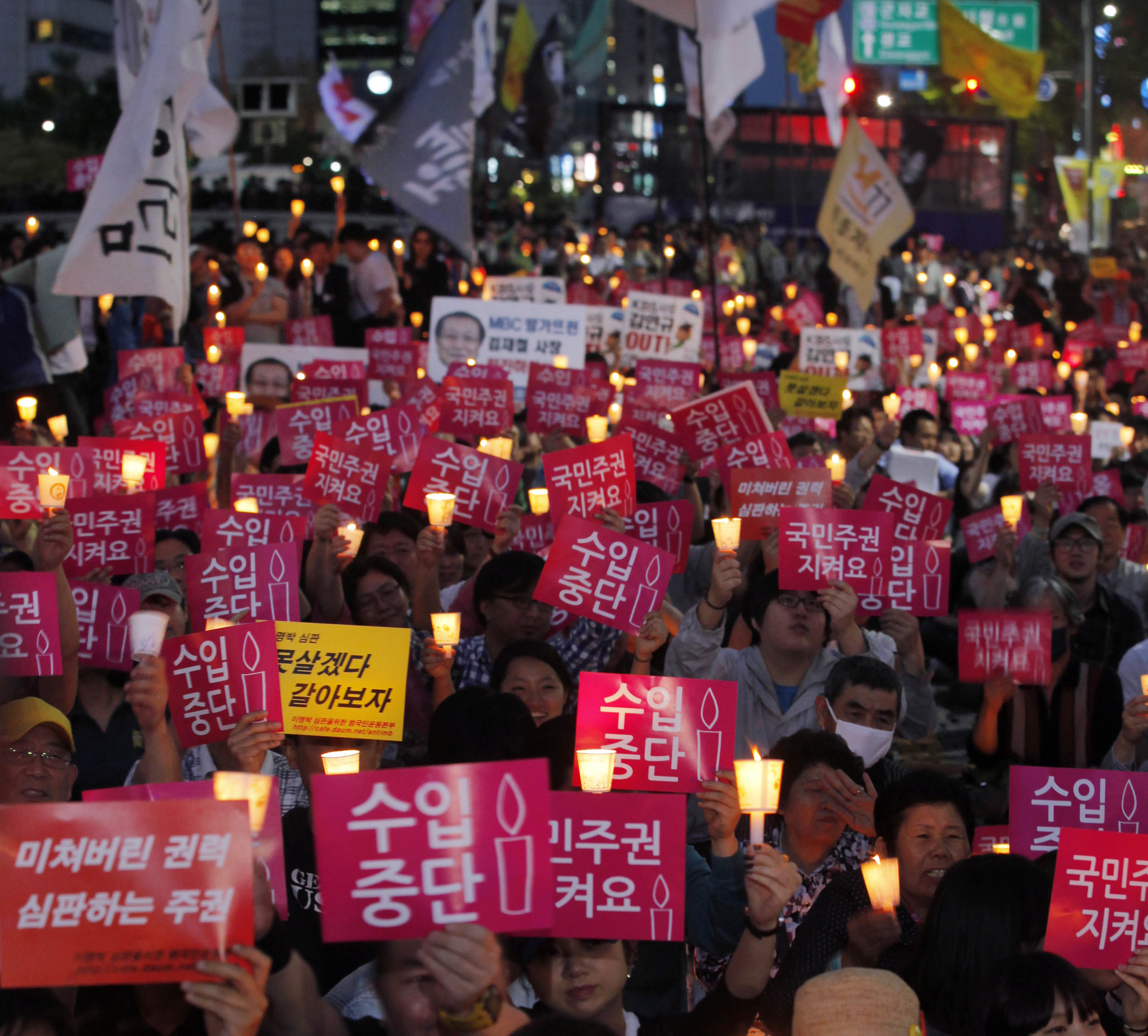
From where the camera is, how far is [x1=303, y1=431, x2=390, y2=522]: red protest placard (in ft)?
23.3

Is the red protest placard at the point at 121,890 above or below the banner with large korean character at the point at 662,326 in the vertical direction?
below

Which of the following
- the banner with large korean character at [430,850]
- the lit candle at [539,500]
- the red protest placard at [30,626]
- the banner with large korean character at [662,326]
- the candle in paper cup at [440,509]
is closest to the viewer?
the banner with large korean character at [430,850]

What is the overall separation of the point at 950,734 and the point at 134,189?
5216 millimetres

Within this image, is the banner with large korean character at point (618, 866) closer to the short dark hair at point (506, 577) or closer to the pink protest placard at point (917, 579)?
the short dark hair at point (506, 577)

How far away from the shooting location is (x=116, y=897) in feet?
9.36

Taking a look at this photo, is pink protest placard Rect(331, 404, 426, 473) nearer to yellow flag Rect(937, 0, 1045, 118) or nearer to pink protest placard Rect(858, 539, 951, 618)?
pink protest placard Rect(858, 539, 951, 618)

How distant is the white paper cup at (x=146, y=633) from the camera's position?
13.3 ft

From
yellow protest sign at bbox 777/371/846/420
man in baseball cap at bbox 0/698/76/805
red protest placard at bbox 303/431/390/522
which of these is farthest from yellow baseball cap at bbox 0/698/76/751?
yellow protest sign at bbox 777/371/846/420

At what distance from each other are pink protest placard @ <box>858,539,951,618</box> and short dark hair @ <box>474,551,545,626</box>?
1302mm

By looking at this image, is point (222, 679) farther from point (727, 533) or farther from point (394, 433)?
point (394, 433)

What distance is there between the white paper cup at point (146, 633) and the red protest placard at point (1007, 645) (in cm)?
302

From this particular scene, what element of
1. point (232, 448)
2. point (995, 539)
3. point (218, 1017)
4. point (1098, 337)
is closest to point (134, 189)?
point (232, 448)

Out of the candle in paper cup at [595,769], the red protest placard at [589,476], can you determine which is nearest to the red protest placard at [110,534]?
the red protest placard at [589,476]

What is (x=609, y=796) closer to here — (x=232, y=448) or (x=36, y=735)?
(x=36, y=735)
